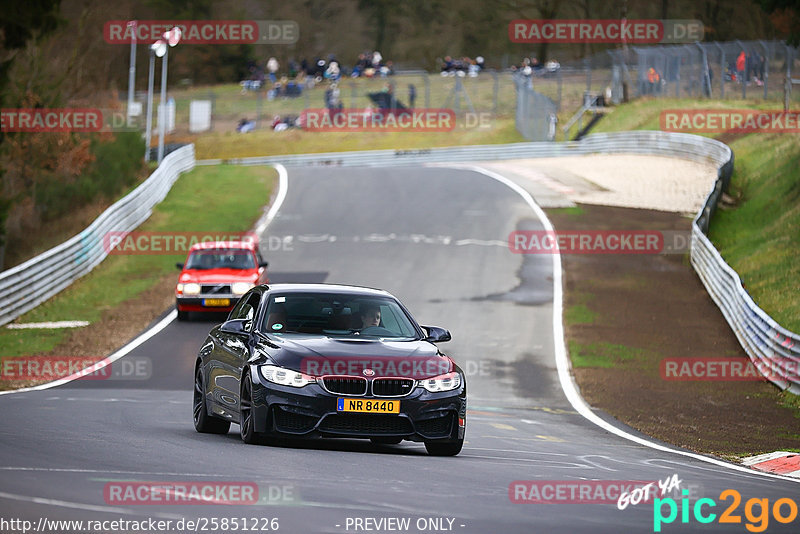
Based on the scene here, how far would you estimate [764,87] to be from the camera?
55.7m

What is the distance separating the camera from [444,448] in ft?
35.5

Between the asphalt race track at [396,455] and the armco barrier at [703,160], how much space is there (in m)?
3.67

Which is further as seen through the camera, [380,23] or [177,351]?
[380,23]

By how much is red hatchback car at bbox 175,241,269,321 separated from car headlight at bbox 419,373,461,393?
14.6 meters

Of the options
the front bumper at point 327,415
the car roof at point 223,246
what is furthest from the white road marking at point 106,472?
the car roof at point 223,246

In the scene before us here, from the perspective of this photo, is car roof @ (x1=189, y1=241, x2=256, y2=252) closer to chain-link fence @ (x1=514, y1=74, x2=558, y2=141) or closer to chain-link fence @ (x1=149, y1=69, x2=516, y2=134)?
chain-link fence @ (x1=514, y1=74, x2=558, y2=141)

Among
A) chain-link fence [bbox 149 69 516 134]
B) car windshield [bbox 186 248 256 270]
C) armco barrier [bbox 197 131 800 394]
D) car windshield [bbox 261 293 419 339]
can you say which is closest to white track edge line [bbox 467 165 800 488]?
armco barrier [bbox 197 131 800 394]

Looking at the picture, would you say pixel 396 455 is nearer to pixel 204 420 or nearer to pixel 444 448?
pixel 444 448

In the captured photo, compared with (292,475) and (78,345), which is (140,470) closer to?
(292,475)

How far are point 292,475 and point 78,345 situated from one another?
1573cm

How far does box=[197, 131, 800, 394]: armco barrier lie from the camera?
20.5m

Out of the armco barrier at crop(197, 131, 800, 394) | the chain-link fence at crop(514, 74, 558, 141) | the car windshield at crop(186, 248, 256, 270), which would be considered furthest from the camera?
the chain-link fence at crop(514, 74, 558, 141)

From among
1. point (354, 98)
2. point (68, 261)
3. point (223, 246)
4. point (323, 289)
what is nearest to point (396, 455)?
point (323, 289)

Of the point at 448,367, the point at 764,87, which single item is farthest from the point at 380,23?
the point at 448,367
